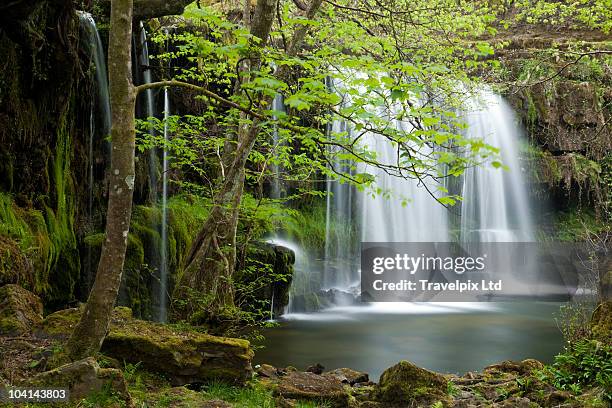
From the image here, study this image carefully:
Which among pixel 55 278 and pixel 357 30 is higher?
pixel 357 30

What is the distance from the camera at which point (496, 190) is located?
20.0 metres

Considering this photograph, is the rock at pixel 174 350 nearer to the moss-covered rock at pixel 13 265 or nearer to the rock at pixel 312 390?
the rock at pixel 312 390

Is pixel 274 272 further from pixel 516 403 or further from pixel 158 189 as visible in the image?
pixel 516 403

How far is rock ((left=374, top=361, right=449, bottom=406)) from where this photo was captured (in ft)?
18.9

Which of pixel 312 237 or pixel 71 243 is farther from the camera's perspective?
pixel 312 237

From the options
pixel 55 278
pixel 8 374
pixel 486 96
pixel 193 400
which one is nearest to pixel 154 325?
pixel 193 400

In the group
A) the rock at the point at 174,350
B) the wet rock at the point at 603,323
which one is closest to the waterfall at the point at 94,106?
the rock at the point at 174,350

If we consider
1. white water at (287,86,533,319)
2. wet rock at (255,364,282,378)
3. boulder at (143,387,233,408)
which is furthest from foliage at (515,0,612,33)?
white water at (287,86,533,319)

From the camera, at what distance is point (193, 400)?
A: 4.53 m

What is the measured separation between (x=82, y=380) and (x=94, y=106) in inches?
273

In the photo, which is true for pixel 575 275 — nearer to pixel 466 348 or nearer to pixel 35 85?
pixel 466 348

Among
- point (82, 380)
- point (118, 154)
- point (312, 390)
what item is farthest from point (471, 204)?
point (82, 380)

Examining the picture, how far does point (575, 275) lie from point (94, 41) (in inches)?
729

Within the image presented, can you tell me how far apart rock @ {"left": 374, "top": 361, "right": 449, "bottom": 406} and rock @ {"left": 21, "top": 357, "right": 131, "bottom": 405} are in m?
3.21
